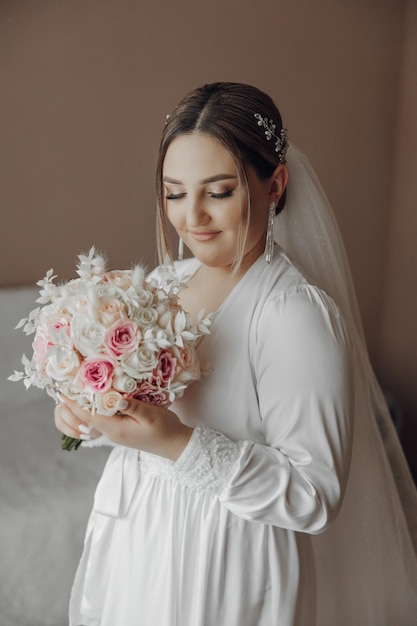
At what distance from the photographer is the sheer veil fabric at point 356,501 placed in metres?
1.50

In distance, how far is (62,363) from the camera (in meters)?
1.09

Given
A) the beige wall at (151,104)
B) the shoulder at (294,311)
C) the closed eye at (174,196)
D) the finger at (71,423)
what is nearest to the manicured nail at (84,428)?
the finger at (71,423)

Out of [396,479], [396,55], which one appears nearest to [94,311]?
[396,479]

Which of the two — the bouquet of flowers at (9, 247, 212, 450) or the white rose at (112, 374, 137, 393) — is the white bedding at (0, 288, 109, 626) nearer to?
the bouquet of flowers at (9, 247, 212, 450)

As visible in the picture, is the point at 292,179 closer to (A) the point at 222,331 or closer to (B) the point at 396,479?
(A) the point at 222,331

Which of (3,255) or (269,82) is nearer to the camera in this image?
(3,255)

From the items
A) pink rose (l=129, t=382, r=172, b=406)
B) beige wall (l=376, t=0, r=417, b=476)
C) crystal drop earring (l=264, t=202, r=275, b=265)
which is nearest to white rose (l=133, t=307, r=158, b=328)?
pink rose (l=129, t=382, r=172, b=406)

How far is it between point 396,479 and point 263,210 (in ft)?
4.08

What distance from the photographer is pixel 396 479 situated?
212 cm

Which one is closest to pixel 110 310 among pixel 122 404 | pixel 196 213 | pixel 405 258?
pixel 122 404

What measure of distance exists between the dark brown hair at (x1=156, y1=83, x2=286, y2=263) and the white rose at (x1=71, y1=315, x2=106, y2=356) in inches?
14.1

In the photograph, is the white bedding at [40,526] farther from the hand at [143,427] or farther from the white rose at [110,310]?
the white rose at [110,310]

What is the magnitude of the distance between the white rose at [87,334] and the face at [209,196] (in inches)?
11.5

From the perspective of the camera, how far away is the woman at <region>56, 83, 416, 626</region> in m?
1.16
